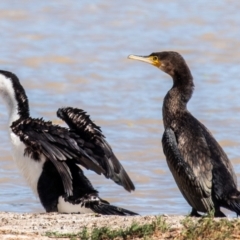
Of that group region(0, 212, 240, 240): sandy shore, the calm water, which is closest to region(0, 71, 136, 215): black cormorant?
region(0, 212, 240, 240): sandy shore

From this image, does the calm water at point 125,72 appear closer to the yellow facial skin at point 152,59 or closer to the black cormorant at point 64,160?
the yellow facial skin at point 152,59

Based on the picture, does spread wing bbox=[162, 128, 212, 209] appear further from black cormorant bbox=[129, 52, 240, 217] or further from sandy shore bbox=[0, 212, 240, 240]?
sandy shore bbox=[0, 212, 240, 240]

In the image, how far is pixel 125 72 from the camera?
19.4 meters

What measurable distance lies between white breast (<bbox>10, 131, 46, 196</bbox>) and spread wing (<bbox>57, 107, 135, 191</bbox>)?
0.46m

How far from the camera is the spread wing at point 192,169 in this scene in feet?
33.9

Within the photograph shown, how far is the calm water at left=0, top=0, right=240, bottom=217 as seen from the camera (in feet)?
45.4

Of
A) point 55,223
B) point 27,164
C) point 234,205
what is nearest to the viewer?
point 55,223

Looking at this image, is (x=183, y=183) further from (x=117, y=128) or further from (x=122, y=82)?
(x=122, y=82)

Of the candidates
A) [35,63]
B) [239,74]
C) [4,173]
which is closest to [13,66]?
[35,63]

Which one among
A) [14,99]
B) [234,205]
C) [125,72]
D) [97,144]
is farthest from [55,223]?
[125,72]

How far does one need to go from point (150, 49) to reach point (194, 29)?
250 centimetres

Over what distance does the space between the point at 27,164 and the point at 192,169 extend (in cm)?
158

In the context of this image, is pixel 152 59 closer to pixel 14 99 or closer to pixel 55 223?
pixel 14 99

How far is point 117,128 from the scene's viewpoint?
16.1 m
